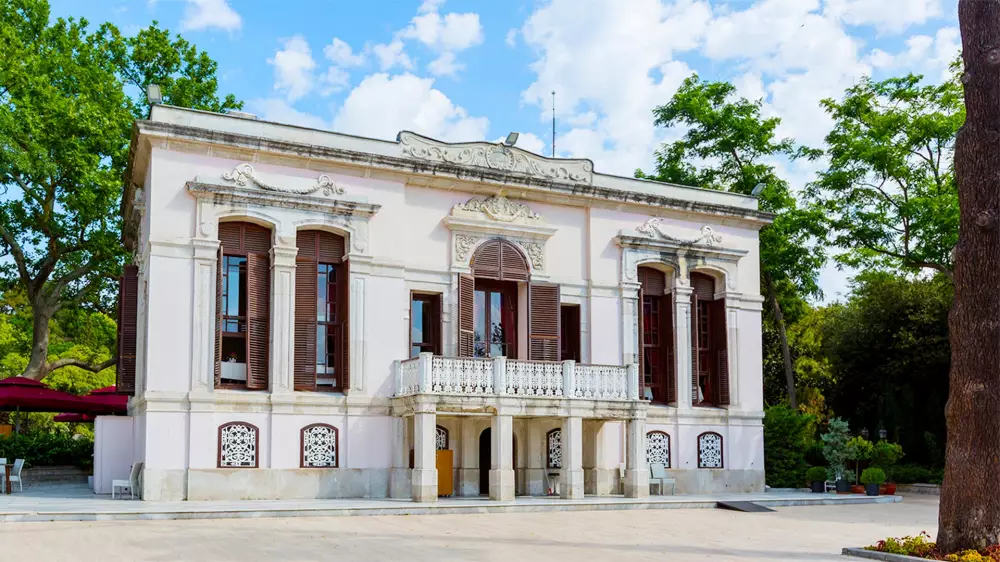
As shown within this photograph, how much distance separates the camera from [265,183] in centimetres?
2219

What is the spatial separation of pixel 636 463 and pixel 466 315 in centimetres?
504

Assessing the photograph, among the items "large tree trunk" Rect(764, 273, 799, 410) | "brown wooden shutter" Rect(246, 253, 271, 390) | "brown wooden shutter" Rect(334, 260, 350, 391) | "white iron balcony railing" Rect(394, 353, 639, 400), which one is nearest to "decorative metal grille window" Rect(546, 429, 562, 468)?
"white iron balcony railing" Rect(394, 353, 639, 400)

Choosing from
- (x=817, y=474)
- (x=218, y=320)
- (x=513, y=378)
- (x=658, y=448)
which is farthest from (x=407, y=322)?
(x=817, y=474)

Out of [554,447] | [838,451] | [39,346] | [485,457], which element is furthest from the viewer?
[39,346]

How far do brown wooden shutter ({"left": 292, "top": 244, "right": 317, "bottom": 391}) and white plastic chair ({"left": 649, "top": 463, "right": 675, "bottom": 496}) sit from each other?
8.32m

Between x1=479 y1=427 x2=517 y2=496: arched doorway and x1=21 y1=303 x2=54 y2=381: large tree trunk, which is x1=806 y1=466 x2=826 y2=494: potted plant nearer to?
x1=479 y1=427 x2=517 y2=496: arched doorway

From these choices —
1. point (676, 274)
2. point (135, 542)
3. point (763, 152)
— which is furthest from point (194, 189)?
point (763, 152)

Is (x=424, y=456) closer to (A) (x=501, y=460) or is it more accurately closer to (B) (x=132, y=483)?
(A) (x=501, y=460)

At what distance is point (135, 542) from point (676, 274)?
53.2ft

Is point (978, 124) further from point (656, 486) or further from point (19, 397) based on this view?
point (19, 397)

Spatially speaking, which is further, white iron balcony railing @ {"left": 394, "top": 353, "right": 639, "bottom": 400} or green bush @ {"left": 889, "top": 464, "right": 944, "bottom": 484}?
green bush @ {"left": 889, "top": 464, "right": 944, "bottom": 484}

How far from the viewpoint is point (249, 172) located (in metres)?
22.0

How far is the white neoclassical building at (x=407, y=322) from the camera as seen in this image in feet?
69.9

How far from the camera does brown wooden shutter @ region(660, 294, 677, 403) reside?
2647cm
